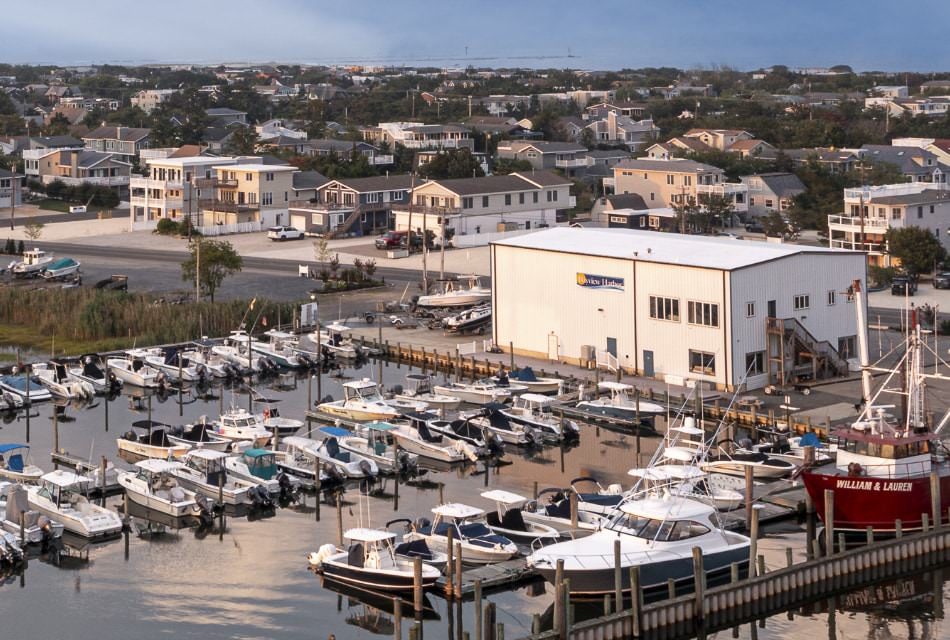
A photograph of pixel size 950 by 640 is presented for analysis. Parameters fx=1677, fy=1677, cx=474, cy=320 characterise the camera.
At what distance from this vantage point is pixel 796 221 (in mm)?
75812

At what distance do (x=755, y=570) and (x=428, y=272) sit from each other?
39.8 m

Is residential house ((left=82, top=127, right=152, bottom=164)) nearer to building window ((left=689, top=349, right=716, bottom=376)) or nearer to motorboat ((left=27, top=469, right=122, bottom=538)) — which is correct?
building window ((left=689, top=349, right=716, bottom=376))

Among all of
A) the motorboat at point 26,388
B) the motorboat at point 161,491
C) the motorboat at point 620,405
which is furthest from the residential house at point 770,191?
the motorboat at point 161,491

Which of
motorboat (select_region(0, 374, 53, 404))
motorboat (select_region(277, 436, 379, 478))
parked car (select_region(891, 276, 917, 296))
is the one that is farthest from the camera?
parked car (select_region(891, 276, 917, 296))

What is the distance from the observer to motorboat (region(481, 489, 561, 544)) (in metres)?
30.0

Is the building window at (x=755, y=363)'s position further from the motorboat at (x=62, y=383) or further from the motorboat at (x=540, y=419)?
the motorboat at (x=62, y=383)

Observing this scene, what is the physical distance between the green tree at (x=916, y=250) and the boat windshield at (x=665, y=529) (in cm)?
3481

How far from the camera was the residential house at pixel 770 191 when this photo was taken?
8194 cm

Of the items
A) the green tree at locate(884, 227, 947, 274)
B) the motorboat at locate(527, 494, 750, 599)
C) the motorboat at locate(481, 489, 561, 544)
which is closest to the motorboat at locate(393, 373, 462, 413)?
the motorboat at locate(481, 489, 561, 544)

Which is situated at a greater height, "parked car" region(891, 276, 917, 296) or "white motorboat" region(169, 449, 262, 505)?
"parked car" region(891, 276, 917, 296)

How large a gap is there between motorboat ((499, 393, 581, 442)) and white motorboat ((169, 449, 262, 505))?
8081 mm

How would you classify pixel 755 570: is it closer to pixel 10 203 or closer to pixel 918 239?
pixel 918 239

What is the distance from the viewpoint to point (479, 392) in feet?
144

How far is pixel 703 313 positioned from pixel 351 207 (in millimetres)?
38818
